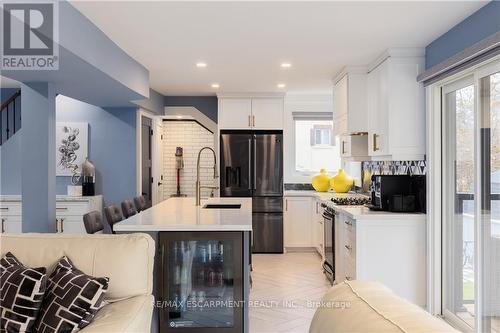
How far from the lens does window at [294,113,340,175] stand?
7.53 metres

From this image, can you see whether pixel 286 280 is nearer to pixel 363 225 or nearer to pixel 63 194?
pixel 363 225

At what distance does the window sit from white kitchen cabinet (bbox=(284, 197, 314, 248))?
792 millimetres

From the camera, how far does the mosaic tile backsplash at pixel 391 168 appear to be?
14.1ft

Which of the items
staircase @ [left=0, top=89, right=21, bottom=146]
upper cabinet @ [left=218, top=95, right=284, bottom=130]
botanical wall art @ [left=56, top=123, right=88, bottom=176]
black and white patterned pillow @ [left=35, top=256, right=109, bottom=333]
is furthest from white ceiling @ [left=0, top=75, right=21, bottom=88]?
black and white patterned pillow @ [left=35, top=256, right=109, bottom=333]

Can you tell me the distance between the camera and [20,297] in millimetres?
1947

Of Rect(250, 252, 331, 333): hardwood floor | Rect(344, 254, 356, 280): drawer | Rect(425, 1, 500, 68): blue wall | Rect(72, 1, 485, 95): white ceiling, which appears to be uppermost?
Rect(72, 1, 485, 95): white ceiling

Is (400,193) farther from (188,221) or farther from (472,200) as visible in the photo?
(188,221)

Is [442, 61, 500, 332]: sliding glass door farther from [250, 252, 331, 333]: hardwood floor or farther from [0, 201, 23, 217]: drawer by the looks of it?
[0, 201, 23, 217]: drawer

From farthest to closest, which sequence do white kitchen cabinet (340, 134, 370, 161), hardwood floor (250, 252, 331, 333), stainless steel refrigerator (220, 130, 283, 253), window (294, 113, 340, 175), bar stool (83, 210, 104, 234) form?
window (294, 113, 340, 175)
stainless steel refrigerator (220, 130, 283, 253)
white kitchen cabinet (340, 134, 370, 161)
hardwood floor (250, 252, 331, 333)
bar stool (83, 210, 104, 234)

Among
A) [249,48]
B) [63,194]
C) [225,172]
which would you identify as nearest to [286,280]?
[225,172]

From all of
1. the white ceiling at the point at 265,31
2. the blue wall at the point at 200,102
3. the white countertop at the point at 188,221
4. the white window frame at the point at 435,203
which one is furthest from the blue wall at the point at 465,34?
the blue wall at the point at 200,102

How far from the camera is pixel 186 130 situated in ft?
30.5

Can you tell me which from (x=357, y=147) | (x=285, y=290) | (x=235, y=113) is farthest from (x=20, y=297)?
(x=235, y=113)

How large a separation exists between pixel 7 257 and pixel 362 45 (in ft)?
10.8
